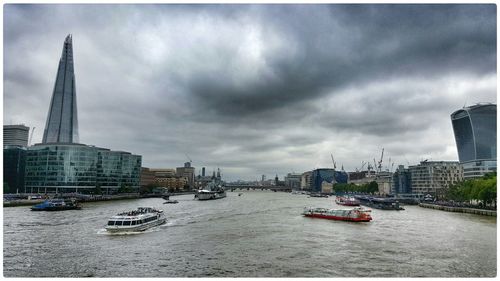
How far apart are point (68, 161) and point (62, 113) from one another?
44438 mm

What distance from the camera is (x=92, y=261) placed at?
33.6 metres

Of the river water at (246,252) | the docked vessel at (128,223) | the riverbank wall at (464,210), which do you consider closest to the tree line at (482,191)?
the riverbank wall at (464,210)

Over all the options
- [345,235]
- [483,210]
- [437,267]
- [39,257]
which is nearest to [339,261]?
[437,267]

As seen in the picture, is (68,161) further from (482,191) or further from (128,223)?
(482,191)

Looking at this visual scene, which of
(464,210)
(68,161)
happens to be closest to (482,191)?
(464,210)

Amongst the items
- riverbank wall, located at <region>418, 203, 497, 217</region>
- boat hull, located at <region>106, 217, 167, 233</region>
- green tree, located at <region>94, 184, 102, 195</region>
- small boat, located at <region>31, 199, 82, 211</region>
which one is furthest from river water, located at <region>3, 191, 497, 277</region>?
green tree, located at <region>94, 184, 102, 195</region>

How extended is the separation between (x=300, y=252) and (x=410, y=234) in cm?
2099

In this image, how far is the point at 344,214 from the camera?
74500mm

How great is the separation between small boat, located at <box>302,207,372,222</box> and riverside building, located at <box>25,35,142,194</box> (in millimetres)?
106564

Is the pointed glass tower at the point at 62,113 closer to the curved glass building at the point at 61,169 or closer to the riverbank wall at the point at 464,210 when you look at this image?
the curved glass building at the point at 61,169

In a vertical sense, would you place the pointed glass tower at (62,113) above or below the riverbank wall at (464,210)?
above

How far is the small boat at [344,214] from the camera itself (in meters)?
71.1

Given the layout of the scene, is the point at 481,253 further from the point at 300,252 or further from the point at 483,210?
the point at 483,210

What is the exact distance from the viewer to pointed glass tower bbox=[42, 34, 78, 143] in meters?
188
